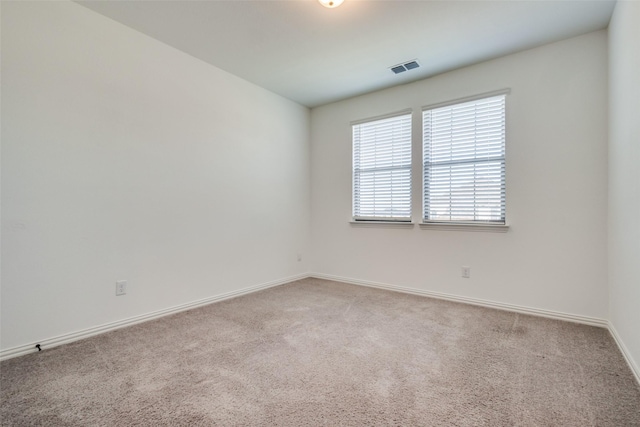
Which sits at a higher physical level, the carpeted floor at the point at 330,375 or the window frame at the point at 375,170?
the window frame at the point at 375,170

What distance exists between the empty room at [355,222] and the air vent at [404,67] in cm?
5

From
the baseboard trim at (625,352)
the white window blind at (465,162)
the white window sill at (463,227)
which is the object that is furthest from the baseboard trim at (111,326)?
the baseboard trim at (625,352)

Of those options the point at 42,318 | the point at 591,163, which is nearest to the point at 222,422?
the point at 42,318

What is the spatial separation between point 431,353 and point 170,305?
2.43 metres

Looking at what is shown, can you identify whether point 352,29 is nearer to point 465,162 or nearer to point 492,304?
point 465,162

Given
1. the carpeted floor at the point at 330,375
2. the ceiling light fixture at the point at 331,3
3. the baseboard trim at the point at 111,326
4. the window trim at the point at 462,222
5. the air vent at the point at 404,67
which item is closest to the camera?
the carpeted floor at the point at 330,375

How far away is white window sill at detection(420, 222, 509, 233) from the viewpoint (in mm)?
3119

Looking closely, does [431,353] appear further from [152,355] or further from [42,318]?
[42,318]

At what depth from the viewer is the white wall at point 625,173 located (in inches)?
72.4

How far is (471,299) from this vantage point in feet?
10.8

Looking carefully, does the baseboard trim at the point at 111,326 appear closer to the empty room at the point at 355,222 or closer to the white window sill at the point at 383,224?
the empty room at the point at 355,222

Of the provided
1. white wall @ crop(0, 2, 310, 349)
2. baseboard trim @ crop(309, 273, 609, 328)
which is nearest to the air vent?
white wall @ crop(0, 2, 310, 349)

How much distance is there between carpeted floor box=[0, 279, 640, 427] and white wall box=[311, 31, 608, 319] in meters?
0.41

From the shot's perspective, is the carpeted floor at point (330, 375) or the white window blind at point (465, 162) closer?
the carpeted floor at point (330, 375)
